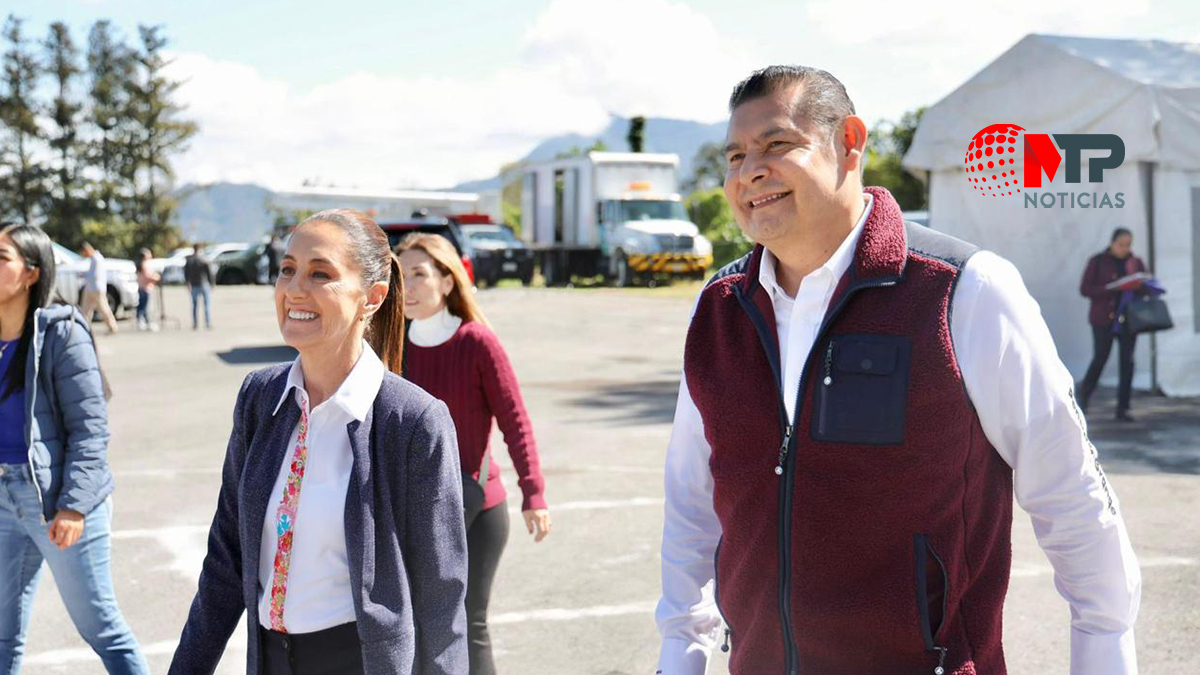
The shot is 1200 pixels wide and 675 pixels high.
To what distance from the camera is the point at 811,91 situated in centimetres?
234

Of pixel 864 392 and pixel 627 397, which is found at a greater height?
pixel 864 392

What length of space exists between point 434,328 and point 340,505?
79.1 inches

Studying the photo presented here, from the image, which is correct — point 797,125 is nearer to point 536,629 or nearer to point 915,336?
point 915,336

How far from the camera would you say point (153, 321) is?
90.2ft

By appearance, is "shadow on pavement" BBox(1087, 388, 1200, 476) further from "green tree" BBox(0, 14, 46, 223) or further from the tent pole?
"green tree" BBox(0, 14, 46, 223)

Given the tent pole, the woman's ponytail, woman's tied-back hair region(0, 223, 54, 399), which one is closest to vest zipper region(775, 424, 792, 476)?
the woman's ponytail

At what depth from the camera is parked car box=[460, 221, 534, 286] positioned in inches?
1468

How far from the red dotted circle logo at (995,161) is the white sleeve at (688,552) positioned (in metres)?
12.8

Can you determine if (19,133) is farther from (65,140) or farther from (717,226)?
(717,226)

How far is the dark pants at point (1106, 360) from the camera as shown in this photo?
11.8 metres

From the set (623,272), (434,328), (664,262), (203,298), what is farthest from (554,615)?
(623,272)

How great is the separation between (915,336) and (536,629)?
4.06 metres

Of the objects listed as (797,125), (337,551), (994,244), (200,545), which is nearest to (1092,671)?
(797,125)

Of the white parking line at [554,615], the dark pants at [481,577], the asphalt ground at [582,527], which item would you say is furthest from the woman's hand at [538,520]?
the white parking line at [554,615]
